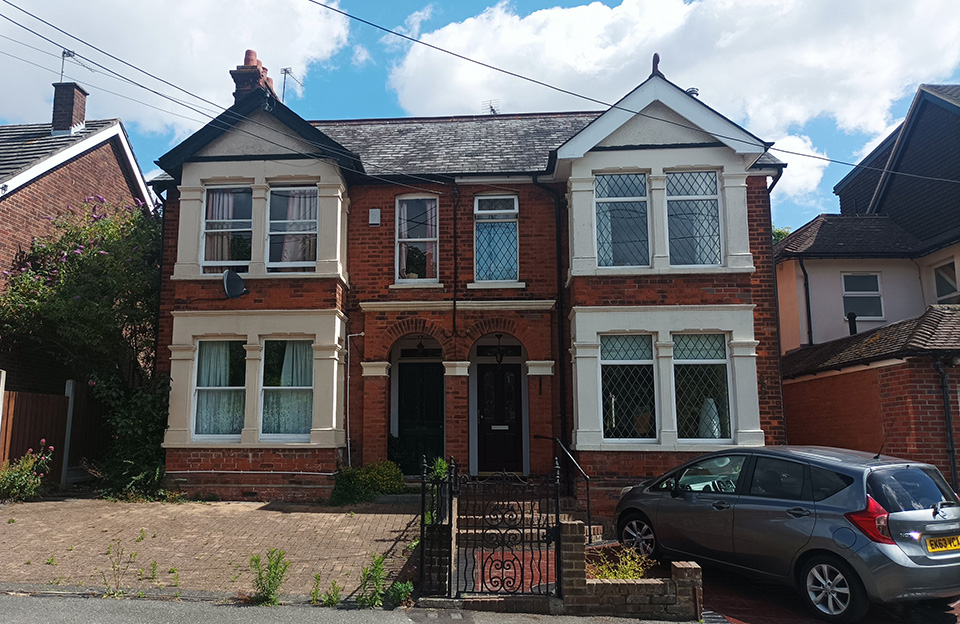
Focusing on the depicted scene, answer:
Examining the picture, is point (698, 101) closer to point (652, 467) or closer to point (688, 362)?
point (688, 362)

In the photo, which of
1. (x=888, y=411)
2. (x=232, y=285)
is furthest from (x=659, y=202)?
(x=232, y=285)

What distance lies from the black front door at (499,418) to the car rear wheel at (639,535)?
5118 millimetres

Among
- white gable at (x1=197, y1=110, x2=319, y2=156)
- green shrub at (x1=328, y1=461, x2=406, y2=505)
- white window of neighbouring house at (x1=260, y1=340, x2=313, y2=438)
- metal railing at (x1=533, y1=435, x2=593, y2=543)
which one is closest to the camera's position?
metal railing at (x1=533, y1=435, x2=593, y2=543)

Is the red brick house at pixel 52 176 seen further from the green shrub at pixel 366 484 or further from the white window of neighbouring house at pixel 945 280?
the white window of neighbouring house at pixel 945 280

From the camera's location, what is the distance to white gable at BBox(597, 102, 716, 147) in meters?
12.4

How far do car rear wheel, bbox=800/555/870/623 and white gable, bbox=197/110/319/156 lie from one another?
10588mm

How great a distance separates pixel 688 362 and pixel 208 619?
27.8 ft

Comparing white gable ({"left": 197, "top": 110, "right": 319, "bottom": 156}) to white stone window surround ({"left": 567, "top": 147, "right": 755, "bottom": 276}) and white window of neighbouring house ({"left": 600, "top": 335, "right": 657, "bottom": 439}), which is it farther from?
white window of neighbouring house ({"left": 600, "top": 335, "right": 657, "bottom": 439})


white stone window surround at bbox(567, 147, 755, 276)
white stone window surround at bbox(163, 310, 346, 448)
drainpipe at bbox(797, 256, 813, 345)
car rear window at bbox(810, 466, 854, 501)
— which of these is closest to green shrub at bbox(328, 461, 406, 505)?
white stone window surround at bbox(163, 310, 346, 448)

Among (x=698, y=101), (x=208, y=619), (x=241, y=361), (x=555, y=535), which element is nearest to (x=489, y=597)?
(x=555, y=535)

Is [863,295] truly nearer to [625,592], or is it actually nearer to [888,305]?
[888,305]

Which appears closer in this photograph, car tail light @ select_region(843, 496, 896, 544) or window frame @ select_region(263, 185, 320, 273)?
car tail light @ select_region(843, 496, 896, 544)

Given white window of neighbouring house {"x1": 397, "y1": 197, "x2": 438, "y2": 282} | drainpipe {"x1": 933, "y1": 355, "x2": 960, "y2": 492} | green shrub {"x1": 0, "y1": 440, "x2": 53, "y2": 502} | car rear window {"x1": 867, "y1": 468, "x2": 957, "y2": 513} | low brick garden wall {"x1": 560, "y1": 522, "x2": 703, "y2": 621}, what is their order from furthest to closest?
white window of neighbouring house {"x1": 397, "y1": 197, "x2": 438, "y2": 282} < green shrub {"x1": 0, "y1": 440, "x2": 53, "y2": 502} < drainpipe {"x1": 933, "y1": 355, "x2": 960, "y2": 492} < low brick garden wall {"x1": 560, "y1": 522, "x2": 703, "y2": 621} < car rear window {"x1": 867, "y1": 468, "x2": 957, "y2": 513}

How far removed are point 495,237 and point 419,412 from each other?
151 inches
